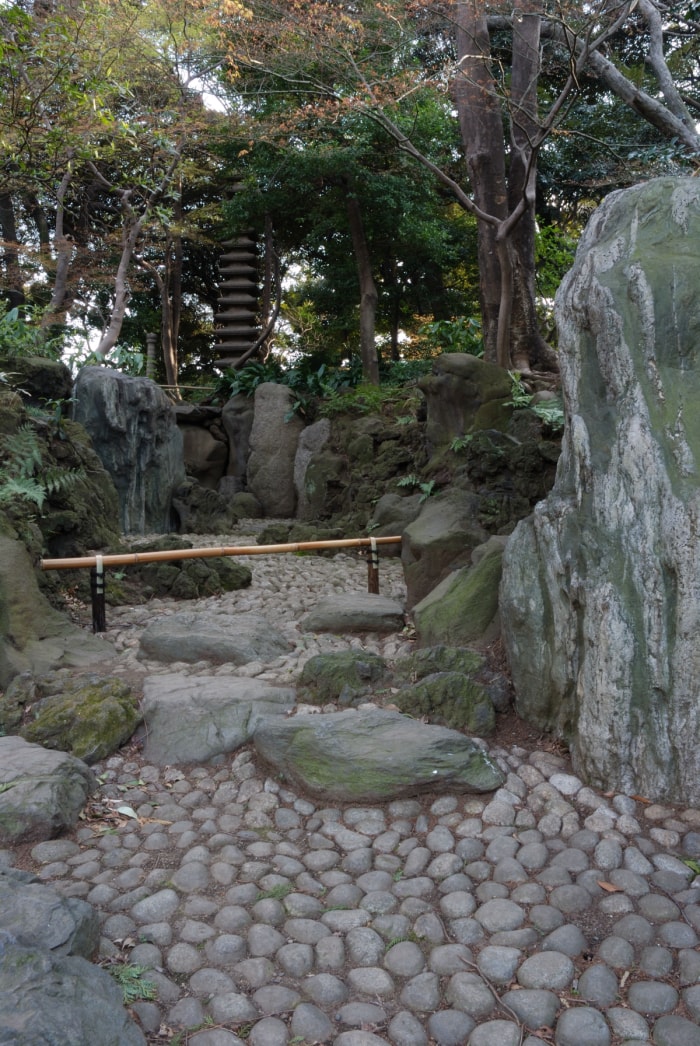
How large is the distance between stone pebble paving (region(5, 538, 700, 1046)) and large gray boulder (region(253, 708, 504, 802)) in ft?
0.23

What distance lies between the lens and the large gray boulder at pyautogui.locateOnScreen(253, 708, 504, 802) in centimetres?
338

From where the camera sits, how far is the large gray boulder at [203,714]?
384 cm

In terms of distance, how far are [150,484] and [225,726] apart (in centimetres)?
776

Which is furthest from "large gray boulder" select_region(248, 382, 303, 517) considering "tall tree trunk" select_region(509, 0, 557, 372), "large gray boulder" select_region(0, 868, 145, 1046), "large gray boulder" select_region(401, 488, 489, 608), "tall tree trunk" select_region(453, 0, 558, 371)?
"large gray boulder" select_region(0, 868, 145, 1046)

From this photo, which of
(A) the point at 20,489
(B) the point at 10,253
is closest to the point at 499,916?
(A) the point at 20,489

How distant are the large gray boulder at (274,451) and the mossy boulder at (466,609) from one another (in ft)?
25.7

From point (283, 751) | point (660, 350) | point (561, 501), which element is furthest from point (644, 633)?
point (283, 751)

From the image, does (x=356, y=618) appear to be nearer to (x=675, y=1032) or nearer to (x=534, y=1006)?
(x=534, y=1006)

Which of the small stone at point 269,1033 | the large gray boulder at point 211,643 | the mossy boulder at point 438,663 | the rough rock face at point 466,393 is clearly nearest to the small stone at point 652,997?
the small stone at point 269,1033

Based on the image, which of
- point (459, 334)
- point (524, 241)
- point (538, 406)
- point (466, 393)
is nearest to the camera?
point (538, 406)

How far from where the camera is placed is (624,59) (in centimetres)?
1269

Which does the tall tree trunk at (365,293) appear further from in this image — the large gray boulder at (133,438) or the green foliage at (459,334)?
the large gray boulder at (133,438)

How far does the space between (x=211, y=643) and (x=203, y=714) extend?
3.11 ft

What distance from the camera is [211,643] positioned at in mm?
4895
